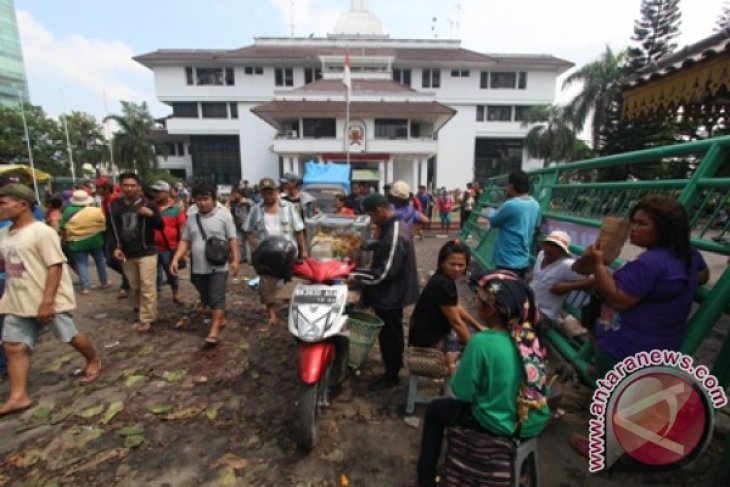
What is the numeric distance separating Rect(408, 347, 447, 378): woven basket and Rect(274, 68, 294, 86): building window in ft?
121

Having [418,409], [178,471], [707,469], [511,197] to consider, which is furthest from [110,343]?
[707,469]

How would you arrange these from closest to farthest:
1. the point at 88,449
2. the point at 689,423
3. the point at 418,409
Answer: the point at 689,423
the point at 88,449
the point at 418,409

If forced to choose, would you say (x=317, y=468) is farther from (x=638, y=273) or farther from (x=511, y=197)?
(x=511, y=197)

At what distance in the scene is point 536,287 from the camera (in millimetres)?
3107

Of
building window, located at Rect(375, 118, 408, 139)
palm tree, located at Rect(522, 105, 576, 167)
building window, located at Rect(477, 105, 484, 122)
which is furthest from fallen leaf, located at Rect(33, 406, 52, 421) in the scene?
building window, located at Rect(477, 105, 484, 122)

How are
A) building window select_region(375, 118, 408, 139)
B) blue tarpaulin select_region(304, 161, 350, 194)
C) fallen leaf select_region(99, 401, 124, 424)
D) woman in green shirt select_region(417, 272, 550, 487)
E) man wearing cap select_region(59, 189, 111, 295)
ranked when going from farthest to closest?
building window select_region(375, 118, 408, 139) → blue tarpaulin select_region(304, 161, 350, 194) → man wearing cap select_region(59, 189, 111, 295) → fallen leaf select_region(99, 401, 124, 424) → woman in green shirt select_region(417, 272, 550, 487)

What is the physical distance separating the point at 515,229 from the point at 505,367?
2698 millimetres

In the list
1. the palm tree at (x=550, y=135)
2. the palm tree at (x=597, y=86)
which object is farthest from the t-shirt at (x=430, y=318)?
the palm tree at (x=550, y=135)

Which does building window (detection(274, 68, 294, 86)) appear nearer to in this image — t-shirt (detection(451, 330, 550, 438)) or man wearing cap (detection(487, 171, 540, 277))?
man wearing cap (detection(487, 171, 540, 277))

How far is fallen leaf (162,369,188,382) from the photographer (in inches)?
135

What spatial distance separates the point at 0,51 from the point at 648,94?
65524mm

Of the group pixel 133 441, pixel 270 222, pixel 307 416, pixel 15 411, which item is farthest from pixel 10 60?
pixel 307 416

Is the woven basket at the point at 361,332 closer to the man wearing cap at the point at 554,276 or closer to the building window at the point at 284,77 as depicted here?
the man wearing cap at the point at 554,276

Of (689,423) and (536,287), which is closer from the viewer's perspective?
(689,423)
